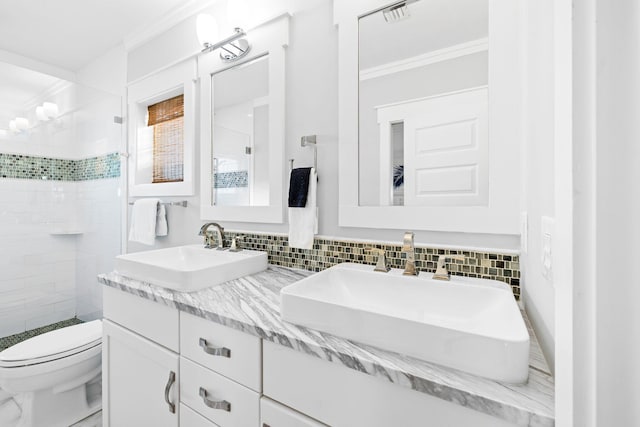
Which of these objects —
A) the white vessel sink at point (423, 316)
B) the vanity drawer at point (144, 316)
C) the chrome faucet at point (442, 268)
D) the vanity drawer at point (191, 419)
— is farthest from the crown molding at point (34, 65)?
the chrome faucet at point (442, 268)

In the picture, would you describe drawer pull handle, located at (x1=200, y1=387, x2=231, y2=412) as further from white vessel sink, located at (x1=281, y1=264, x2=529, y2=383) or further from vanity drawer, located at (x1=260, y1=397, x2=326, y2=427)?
white vessel sink, located at (x1=281, y1=264, x2=529, y2=383)

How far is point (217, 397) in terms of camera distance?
0.90 meters

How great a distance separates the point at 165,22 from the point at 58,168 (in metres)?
1.45

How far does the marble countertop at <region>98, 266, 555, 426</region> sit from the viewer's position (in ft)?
1.65

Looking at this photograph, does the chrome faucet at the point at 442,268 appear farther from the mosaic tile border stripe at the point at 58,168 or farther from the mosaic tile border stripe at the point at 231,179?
the mosaic tile border stripe at the point at 58,168

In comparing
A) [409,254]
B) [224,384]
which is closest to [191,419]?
[224,384]

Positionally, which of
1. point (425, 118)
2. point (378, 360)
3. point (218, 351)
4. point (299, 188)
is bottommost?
point (218, 351)

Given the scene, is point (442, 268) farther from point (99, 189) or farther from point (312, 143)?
point (99, 189)

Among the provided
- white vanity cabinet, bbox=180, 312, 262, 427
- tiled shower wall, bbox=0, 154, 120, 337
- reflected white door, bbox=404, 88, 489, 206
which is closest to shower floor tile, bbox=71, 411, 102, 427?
tiled shower wall, bbox=0, 154, 120, 337

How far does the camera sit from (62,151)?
2.35 m

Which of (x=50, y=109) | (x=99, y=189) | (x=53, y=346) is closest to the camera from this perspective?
(x=53, y=346)

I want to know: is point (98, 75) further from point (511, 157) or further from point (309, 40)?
point (511, 157)

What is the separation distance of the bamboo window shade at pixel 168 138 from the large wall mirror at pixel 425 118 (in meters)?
1.22

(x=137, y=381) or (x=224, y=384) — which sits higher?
(x=224, y=384)
